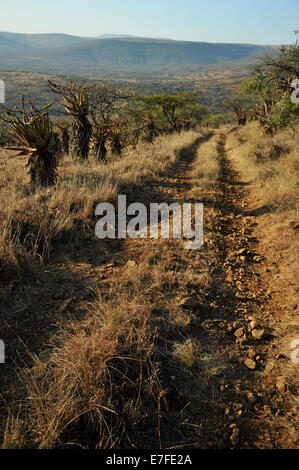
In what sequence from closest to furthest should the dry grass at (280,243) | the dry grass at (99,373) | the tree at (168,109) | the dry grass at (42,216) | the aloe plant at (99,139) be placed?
the dry grass at (99,373)
the dry grass at (280,243)
the dry grass at (42,216)
the aloe plant at (99,139)
the tree at (168,109)

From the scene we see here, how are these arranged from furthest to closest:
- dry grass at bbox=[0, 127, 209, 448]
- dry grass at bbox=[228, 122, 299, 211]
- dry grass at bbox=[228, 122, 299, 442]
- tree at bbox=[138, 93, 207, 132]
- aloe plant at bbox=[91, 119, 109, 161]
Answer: tree at bbox=[138, 93, 207, 132] < aloe plant at bbox=[91, 119, 109, 161] < dry grass at bbox=[228, 122, 299, 211] < dry grass at bbox=[228, 122, 299, 442] < dry grass at bbox=[0, 127, 209, 448]

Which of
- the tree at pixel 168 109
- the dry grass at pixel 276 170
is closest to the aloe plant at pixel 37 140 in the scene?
the dry grass at pixel 276 170

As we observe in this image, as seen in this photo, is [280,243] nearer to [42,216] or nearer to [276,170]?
[42,216]

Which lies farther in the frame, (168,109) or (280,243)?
(168,109)

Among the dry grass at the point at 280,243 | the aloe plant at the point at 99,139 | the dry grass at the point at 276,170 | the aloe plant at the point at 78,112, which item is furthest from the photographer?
the aloe plant at the point at 99,139

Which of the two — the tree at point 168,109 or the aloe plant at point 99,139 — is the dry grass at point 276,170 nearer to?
the aloe plant at point 99,139

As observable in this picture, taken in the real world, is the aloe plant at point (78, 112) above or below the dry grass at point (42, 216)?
above

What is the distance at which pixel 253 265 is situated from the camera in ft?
11.5

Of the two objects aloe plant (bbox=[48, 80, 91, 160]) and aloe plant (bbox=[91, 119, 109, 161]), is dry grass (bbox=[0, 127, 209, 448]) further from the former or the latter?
aloe plant (bbox=[91, 119, 109, 161])

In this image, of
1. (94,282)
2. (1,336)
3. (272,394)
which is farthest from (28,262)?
(272,394)

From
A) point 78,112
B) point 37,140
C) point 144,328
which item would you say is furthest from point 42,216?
point 78,112

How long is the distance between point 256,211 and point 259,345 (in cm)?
341

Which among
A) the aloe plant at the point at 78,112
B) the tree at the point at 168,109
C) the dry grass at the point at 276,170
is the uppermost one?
the tree at the point at 168,109

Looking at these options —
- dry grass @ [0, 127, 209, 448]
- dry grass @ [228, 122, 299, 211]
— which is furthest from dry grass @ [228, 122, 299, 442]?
dry grass @ [0, 127, 209, 448]
